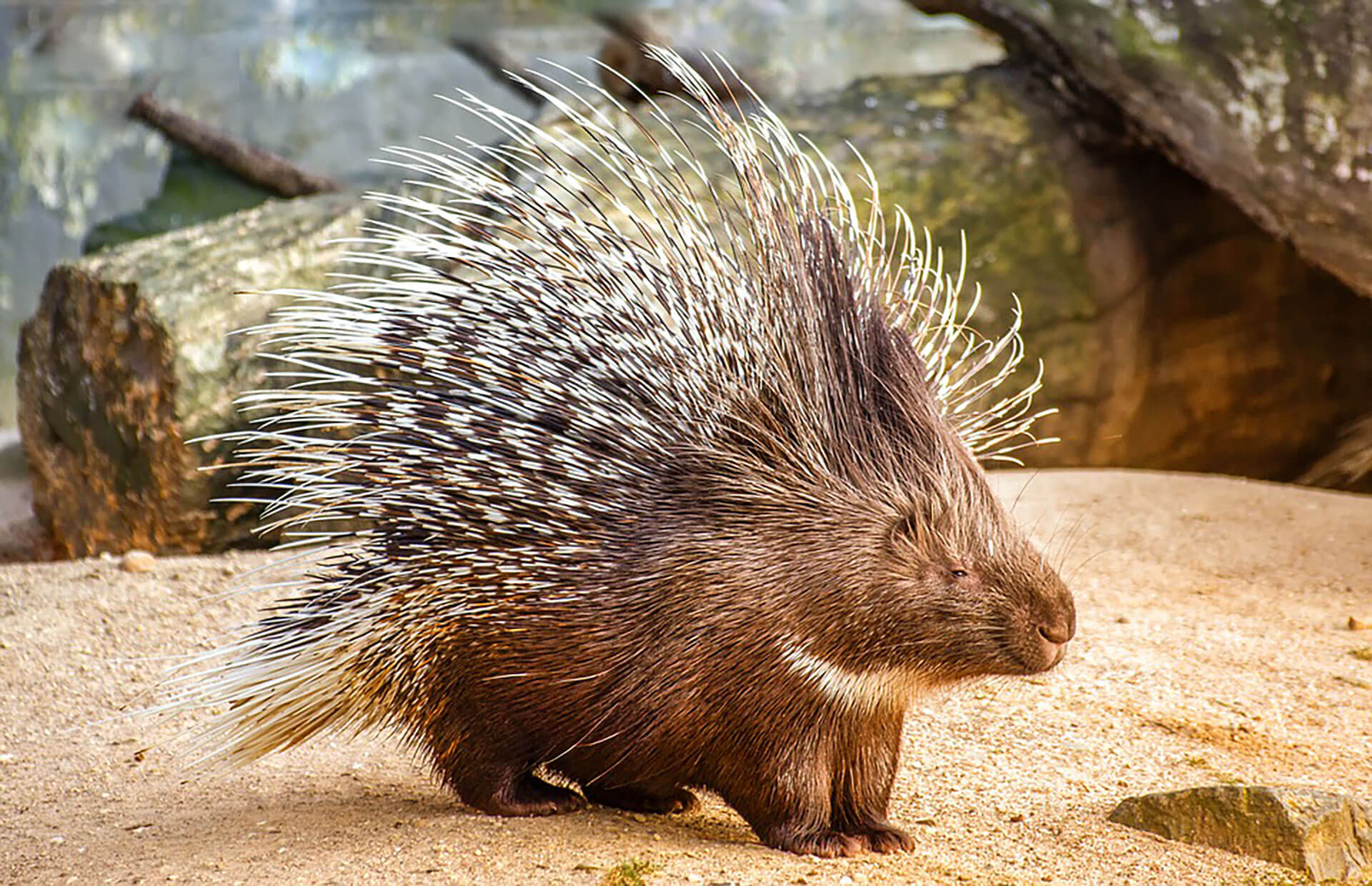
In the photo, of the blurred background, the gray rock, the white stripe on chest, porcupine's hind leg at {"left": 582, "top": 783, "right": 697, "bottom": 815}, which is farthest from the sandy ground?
the gray rock

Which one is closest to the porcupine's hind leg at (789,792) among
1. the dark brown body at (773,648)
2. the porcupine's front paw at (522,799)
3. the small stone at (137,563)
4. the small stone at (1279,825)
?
the dark brown body at (773,648)

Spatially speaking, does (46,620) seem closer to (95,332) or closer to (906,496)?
(95,332)

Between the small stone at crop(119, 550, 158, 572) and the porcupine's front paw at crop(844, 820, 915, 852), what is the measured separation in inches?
110

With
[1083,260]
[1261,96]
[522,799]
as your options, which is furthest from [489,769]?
[1083,260]

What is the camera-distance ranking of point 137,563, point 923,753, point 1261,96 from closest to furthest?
point 923,753 → point 137,563 → point 1261,96

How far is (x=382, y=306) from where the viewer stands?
2.48 metres

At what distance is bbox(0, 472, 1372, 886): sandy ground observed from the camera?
231cm

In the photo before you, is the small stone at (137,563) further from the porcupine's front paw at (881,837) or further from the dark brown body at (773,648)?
the porcupine's front paw at (881,837)

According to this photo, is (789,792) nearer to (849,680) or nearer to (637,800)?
(849,680)

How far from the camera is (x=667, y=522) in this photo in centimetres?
231

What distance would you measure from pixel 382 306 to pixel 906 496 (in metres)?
1.00

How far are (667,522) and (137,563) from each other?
8.79 ft

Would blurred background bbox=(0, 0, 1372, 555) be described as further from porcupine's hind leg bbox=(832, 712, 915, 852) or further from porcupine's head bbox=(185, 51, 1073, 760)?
porcupine's hind leg bbox=(832, 712, 915, 852)

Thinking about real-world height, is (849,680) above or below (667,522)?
below
